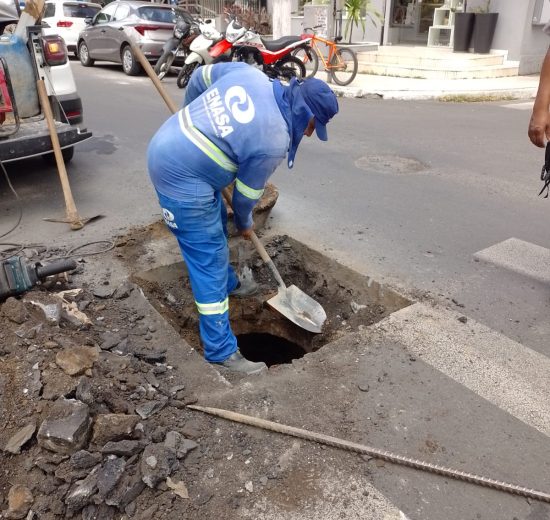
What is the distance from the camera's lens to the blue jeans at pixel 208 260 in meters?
3.04

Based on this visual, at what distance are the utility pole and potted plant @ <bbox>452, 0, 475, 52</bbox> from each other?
462 centimetres

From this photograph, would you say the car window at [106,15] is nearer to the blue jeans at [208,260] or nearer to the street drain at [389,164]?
the street drain at [389,164]

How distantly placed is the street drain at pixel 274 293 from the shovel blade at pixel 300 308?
0.18 m

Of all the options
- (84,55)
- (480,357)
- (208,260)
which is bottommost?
(480,357)

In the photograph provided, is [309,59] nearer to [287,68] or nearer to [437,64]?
[287,68]

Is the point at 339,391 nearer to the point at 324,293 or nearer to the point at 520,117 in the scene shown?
the point at 324,293

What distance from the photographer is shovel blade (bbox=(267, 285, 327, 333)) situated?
12.1ft

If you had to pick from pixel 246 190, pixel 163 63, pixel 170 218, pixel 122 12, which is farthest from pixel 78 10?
pixel 246 190

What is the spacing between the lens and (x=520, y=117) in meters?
9.02

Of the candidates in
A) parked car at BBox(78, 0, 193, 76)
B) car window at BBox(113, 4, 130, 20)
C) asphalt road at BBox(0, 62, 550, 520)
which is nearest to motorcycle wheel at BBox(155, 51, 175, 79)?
parked car at BBox(78, 0, 193, 76)

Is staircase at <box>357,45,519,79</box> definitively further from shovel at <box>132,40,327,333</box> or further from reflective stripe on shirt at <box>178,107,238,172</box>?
reflective stripe on shirt at <box>178,107,238,172</box>

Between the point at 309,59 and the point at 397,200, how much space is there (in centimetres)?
773

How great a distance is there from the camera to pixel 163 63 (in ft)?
39.5

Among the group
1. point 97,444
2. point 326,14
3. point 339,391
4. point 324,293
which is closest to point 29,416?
point 97,444
